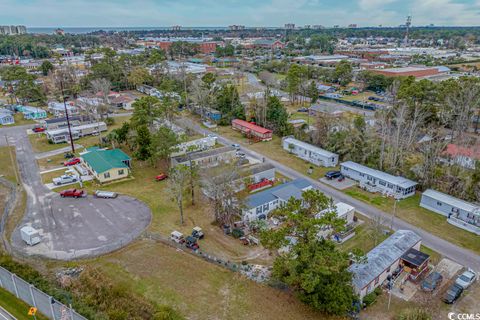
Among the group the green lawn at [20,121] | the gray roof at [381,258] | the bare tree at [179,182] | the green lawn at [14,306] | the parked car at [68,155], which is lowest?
the parked car at [68,155]

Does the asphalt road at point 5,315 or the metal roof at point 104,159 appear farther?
the metal roof at point 104,159

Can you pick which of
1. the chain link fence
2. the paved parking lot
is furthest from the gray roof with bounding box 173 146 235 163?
the chain link fence

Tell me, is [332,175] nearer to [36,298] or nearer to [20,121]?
[36,298]

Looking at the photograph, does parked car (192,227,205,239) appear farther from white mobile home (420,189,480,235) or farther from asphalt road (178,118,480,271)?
white mobile home (420,189,480,235)

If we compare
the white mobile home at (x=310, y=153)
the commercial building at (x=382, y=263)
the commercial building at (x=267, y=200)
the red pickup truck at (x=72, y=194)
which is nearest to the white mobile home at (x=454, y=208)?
the commercial building at (x=382, y=263)

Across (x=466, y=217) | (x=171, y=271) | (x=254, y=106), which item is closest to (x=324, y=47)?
(x=254, y=106)

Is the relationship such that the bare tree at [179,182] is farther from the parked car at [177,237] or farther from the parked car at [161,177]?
the parked car at [161,177]

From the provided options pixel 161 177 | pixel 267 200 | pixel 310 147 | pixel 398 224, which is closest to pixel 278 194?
pixel 267 200

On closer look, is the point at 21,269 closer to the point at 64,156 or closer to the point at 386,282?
the point at 386,282
